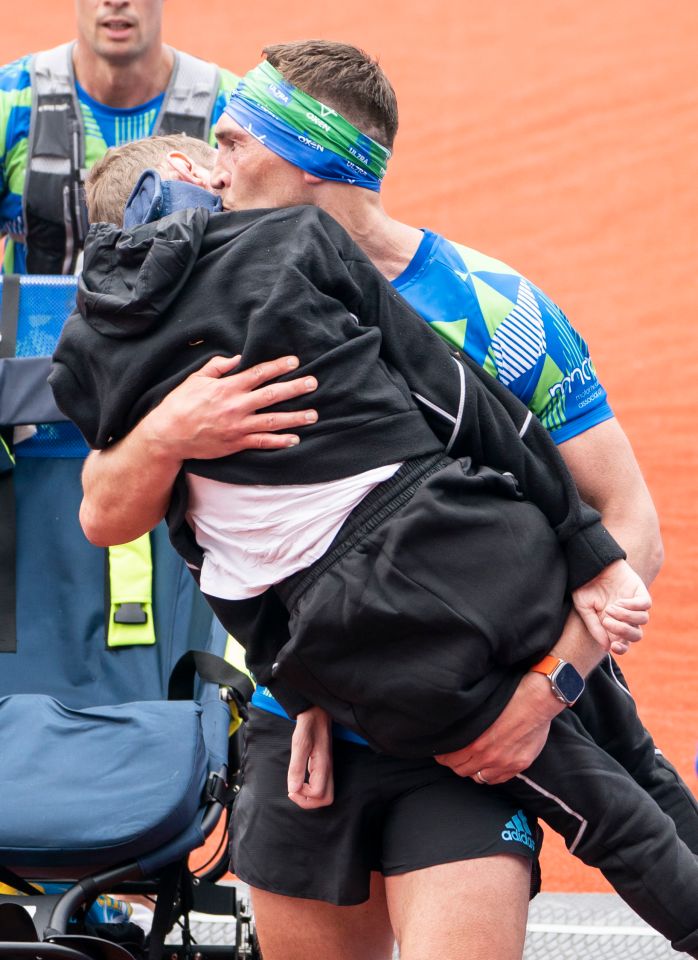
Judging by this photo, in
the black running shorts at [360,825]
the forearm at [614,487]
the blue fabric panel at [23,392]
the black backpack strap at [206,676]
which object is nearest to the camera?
the black running shorts at [360,825]

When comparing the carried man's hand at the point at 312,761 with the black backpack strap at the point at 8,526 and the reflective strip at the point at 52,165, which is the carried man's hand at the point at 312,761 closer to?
the black backpack strap at the point at 8,526

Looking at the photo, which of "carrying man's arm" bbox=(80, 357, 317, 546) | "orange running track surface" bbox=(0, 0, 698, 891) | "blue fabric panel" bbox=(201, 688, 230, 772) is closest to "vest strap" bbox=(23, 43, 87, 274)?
"blue fabric panel" bbox=(201, 688, 230, 772)

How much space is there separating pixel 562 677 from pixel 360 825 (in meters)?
0.36

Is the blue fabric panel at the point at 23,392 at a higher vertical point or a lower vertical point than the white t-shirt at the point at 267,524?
lower

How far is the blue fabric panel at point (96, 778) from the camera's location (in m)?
2.37

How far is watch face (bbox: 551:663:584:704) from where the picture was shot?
5.68ft

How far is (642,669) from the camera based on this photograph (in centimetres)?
477

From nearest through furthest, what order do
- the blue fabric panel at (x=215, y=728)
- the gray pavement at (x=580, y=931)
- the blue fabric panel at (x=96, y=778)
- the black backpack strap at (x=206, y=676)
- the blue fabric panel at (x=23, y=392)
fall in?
the blue fabric panel at (x=96, y=778) < the blue fabric panel at (x=215, y=728) < the black backpack strap at (x=206, y=676) < the blue fabric panel at (x=23, y=392) < the gray pavement at (x=580, y=931)

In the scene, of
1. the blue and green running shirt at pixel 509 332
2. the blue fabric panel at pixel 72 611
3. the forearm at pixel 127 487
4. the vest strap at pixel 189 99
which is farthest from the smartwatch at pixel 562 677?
the vest strap at pixel 189 99

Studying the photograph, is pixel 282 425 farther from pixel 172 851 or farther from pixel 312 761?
pixel 172 851

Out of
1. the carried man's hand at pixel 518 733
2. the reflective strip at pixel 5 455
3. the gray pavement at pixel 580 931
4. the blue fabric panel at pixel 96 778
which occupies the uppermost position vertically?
the carried man's hand at pixel 518 733

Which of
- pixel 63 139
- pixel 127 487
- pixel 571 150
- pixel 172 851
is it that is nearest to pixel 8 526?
pixel 172 851

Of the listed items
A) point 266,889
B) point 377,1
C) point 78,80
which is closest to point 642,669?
point 78,80

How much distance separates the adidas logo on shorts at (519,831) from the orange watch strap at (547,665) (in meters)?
0.21
